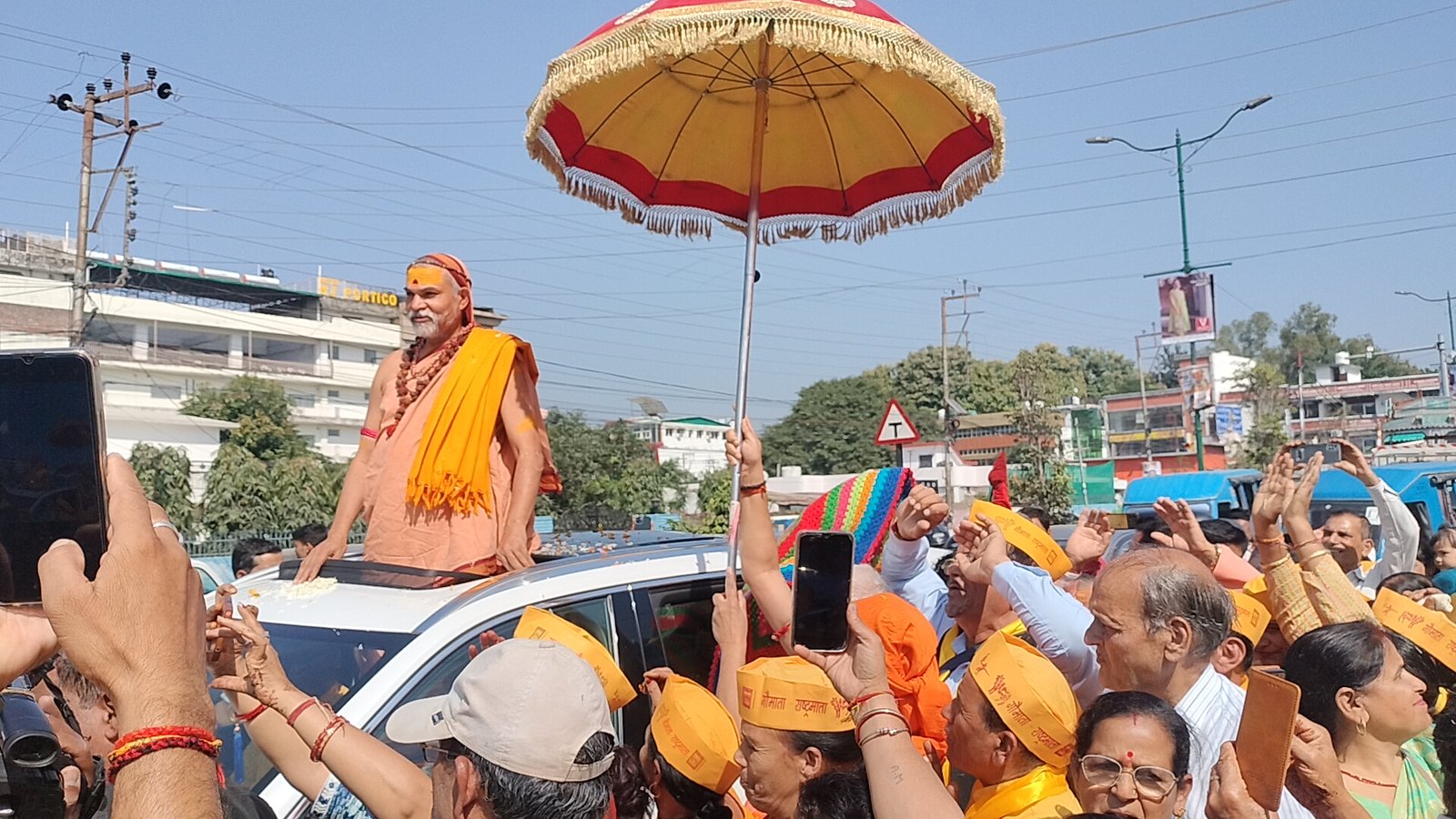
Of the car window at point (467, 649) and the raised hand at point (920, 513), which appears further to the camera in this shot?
the raised hand at point (920, 513)

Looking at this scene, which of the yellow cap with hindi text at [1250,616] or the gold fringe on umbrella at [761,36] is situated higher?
the gold fringe on umbrella at [761,36]

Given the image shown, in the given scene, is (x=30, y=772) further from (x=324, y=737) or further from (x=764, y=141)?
(x=764, y=141)

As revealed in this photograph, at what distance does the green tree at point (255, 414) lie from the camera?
35.6 m

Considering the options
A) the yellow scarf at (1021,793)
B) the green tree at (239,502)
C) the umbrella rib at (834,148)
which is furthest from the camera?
the green tree at (239,502)

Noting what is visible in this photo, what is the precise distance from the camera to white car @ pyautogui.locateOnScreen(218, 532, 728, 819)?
9.80ft

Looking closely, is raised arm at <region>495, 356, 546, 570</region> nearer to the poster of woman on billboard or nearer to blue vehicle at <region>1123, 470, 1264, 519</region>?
blue vehicle at <region>1123, 470, 1264, 519</region>

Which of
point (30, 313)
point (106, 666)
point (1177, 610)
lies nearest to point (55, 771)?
point (106, 666)

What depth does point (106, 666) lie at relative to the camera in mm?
1450

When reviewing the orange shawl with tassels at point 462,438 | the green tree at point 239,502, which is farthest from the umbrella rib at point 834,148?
the green tree at point 239,502

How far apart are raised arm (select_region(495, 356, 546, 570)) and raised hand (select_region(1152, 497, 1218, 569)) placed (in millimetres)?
2246

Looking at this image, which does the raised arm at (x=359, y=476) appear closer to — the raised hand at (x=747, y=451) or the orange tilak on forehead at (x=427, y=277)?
the orange tilak on forehead at (x=427, y=277)

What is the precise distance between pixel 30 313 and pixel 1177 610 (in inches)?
2029

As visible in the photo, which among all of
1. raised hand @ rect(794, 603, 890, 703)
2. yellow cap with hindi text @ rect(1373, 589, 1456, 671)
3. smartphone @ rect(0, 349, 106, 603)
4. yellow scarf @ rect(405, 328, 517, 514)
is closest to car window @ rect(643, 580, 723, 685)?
yellow scarf @ rect(405, 328, 517, 514)

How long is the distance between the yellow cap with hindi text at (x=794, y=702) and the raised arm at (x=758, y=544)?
0.63 m
